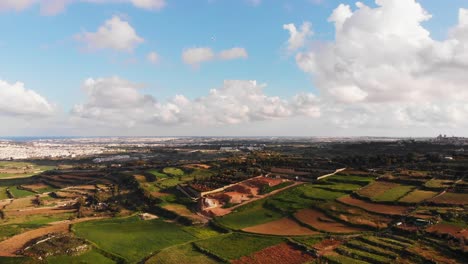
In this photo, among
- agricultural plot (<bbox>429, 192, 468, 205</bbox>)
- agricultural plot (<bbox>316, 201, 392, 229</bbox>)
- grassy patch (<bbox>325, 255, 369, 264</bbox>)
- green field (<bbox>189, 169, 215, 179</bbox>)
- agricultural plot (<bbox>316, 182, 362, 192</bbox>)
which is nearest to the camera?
grassy patch (<bbox>325, 255, 369, 264</bbox>)

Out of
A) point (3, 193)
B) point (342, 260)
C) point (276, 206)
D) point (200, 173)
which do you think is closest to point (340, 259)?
point (342, 260)

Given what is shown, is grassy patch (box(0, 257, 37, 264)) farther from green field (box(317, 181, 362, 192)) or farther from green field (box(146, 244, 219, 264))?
green field (box(317, 181, 362, 192))

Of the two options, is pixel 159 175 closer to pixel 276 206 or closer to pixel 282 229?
pixel 276 206

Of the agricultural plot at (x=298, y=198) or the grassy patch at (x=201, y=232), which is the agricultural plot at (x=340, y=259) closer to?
the grassy patch at (x=201, y=232)

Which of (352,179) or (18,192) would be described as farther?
(18,192)

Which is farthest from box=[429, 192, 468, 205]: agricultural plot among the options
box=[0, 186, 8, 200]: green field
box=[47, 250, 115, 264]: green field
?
box=[0, 186, 8, 200]: green field

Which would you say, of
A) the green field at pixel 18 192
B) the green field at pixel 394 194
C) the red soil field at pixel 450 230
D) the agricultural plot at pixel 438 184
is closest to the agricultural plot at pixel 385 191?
the green field at pixel 394 194
